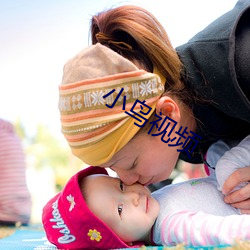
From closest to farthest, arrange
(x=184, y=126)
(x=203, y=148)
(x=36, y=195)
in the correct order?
1. (x=184, y=126)
2. (x=203, y=148)
3. (x=36, y=195)

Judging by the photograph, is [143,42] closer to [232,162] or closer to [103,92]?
[103,92]

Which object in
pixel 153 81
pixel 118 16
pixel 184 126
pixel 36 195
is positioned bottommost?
pixel 36 195

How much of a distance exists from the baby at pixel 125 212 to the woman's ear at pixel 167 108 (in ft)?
0.58

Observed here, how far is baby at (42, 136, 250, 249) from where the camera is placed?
0.98 m

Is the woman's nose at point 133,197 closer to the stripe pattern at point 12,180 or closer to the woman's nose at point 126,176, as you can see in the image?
the woman's nose at point 126,176

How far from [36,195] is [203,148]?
141cm

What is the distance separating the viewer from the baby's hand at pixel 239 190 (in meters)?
1.06

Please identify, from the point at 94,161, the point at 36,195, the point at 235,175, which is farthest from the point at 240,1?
the point at 36,195

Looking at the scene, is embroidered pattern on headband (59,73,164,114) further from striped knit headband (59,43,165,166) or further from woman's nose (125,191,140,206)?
woman's nose (125,191,140,206)

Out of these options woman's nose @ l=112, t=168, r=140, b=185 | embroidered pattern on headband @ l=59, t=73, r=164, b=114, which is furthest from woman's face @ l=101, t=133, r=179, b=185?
embroidered pattern on headband @ l=59, t=73, r=164, b=114

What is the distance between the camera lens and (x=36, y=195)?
247cm

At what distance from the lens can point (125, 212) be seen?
101cm

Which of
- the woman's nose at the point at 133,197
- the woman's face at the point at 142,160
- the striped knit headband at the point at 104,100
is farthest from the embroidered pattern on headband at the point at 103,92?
the woman's nose at the point at 133,197

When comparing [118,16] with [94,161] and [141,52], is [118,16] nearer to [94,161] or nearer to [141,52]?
[141,52]
